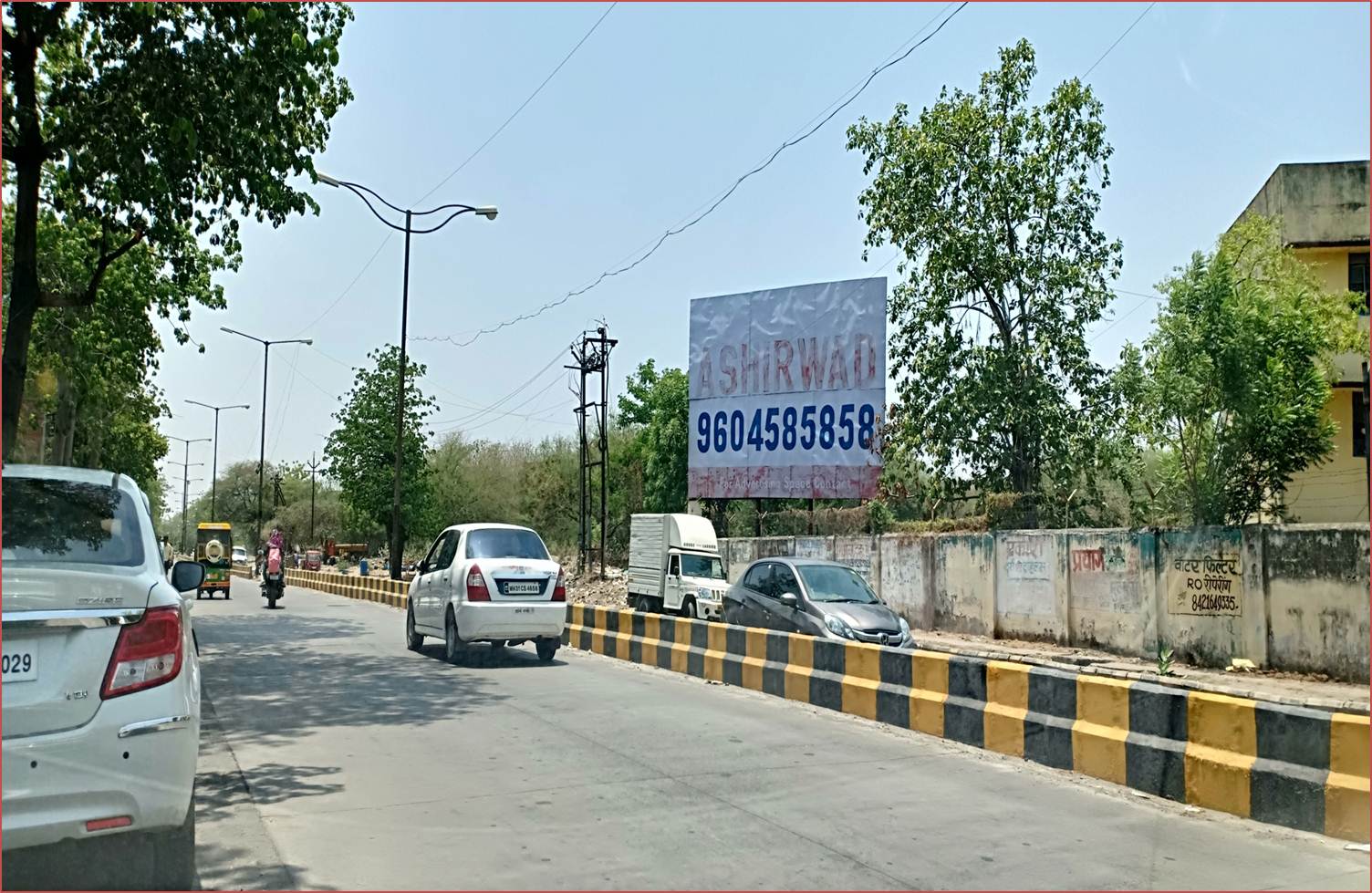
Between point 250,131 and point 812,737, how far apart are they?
35.0ft

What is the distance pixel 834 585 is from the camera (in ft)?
48.9

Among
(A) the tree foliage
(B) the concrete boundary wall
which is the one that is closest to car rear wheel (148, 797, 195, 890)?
(B) the concrete boundary wall

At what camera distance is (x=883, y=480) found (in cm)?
2819

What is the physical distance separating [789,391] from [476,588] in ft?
56.0

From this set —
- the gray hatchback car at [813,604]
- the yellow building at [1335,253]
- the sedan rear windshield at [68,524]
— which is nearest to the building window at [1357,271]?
the yellow building at [1335,253]

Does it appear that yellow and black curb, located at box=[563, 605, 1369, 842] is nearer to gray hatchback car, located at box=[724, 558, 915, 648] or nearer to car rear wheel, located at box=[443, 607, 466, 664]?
gray hatchback car, located at box=[724, 558, 915, 648]

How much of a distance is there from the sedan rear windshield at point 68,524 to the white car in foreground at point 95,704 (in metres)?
0.01

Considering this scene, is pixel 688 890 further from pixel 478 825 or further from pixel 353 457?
pixel 353 457

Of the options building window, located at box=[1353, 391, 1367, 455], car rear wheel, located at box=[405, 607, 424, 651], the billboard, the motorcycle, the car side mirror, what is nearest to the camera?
the car side mirror

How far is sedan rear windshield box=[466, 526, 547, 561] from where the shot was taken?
14.9 meters

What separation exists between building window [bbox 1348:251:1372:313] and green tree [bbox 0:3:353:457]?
27649 mm

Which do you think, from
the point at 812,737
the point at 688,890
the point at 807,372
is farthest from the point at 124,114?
the point at 807,372

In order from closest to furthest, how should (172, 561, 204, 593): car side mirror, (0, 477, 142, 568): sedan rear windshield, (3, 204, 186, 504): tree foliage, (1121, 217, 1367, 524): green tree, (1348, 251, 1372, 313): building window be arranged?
(0, 477, 142, 568): sedan rear windshield
(172, 561, 204, 593): car side mirror
(1121, 217, 1367, 524): green tree
(3, 204, 186, 504): tree foliage
(1348, 251, 1372, 313): building window

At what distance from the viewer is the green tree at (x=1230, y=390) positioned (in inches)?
818
